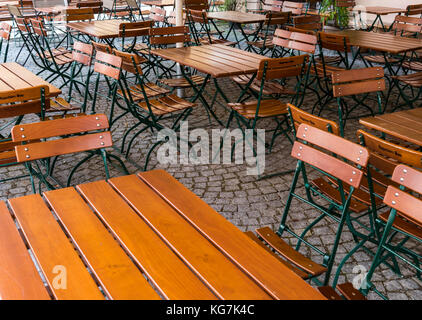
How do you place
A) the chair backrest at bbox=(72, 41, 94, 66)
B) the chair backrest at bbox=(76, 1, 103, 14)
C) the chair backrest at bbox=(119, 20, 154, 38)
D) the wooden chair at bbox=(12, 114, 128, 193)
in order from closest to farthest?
the wooden chair at bbox=(12, 114, 128, 193) → the chair backrest at bbox=(72, 41, 94, 66) → the chair backrest at bbox=(119, 20, 154, 38) → the chair backrest at bbox=(76, 1, 103, 14)

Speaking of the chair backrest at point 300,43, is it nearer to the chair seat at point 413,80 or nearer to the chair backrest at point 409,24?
the chair seat at point 413,80

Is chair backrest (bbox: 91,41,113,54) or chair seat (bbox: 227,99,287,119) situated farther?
chair backrest (bbox: 91,41,113,54)

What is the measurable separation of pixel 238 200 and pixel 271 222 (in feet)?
1.40

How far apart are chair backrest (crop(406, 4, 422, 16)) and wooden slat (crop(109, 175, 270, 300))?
6.90 meters

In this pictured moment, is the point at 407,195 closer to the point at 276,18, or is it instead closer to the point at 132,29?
the point at 132,29

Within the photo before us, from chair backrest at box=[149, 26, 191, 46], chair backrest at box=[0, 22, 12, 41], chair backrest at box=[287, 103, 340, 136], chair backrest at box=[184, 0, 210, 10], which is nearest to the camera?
chair backrest at box=[287, 103, 340, 136]

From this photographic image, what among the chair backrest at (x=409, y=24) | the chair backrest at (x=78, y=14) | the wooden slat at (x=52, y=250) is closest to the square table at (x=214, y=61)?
the wooden slat at (x=52, y=250)

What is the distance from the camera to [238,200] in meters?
3.87

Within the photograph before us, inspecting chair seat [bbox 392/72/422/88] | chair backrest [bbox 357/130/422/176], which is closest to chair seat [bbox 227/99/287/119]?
chair backrest [bbox 357/130/422/176]

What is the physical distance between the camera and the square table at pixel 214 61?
14.2 feet

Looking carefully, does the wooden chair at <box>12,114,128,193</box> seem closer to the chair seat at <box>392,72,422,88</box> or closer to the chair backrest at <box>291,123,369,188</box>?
the chair backrest at <box>291,123,369,188</box>

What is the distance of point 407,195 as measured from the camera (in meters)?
2.05

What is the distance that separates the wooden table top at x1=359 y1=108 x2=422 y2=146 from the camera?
9.43ft
